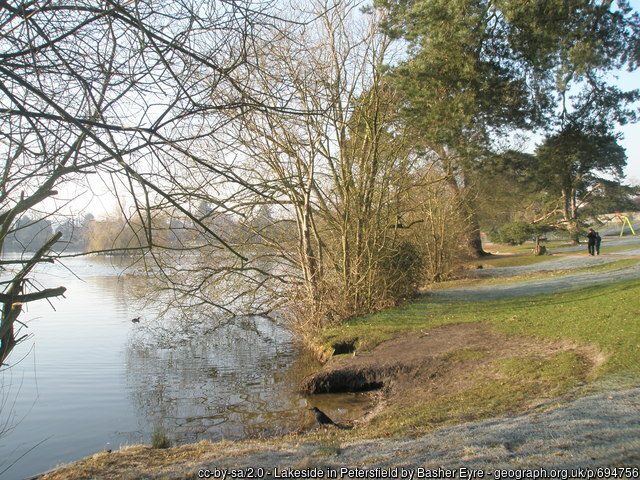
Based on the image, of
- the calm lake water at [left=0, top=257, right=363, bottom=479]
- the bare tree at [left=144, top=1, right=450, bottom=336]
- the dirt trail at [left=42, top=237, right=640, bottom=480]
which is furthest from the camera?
the bare tree at [left=144, top=1, right=450, bottom=336]

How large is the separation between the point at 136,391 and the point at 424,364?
584cm

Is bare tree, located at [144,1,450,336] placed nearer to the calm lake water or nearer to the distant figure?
the calm lake water

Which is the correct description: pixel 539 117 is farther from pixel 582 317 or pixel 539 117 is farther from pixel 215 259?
pixel 215 259

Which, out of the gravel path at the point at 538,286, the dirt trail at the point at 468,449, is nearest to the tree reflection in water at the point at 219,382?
the dirt trail at the point at 468,449

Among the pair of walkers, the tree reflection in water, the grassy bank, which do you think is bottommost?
the tree reflection in water

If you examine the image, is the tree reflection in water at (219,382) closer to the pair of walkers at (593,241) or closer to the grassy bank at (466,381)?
the grassy bank at (466,381)

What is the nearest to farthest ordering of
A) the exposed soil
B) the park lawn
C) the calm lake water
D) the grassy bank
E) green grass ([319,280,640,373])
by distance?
1. the grassy bank
2. the park lawn
3. the calm lake water
4. the exposed soil
5. green grass ([319,280,640,373])

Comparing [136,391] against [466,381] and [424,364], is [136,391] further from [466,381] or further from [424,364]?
[466,381]

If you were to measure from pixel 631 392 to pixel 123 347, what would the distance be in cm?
1251

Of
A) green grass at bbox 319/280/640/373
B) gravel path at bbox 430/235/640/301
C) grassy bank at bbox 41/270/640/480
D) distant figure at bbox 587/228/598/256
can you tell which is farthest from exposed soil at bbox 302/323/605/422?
distant figure at bbox 587/228/598/256

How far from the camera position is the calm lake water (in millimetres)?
8203

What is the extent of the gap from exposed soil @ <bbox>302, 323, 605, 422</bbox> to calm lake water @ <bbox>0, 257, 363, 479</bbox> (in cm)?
51

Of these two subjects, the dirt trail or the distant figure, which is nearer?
the dirt trail

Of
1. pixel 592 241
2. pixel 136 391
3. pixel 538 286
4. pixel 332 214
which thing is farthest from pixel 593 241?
pixel 136 391
